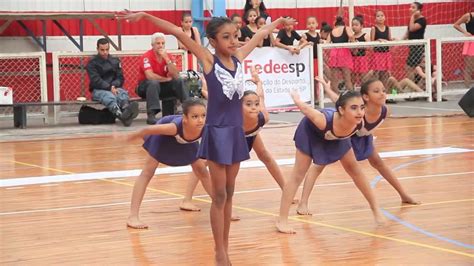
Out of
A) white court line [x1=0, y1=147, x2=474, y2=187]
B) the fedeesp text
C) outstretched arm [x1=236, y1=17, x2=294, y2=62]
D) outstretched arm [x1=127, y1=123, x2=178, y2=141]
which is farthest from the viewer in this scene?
the fedeesp text

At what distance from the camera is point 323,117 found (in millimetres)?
7426

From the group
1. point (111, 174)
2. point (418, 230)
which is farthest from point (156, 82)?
point (418, 230)

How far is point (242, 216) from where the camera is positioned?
7.93m

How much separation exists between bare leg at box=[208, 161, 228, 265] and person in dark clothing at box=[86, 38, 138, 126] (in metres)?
8.82

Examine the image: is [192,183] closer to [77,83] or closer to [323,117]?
[323,117]

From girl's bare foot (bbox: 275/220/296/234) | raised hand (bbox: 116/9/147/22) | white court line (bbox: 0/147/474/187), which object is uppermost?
raised hand (bbox: 116/9/147/22)

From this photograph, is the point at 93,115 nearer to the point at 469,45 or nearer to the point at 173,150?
the point at 469,45

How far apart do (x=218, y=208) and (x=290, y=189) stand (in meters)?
1.61

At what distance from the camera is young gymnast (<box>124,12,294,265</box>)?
590 cm

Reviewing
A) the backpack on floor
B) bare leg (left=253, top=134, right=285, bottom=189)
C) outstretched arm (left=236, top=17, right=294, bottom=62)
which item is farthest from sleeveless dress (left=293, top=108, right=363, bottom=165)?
the backpack on floor

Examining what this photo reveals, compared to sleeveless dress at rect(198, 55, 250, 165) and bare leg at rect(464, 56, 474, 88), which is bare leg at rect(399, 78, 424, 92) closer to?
bare leg at rect(464, 56, 474, 88)

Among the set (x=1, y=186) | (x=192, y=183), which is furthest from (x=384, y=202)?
(x=1, y=186)

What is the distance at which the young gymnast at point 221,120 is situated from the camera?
19.4 feet

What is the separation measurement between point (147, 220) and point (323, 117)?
5.64 ft
